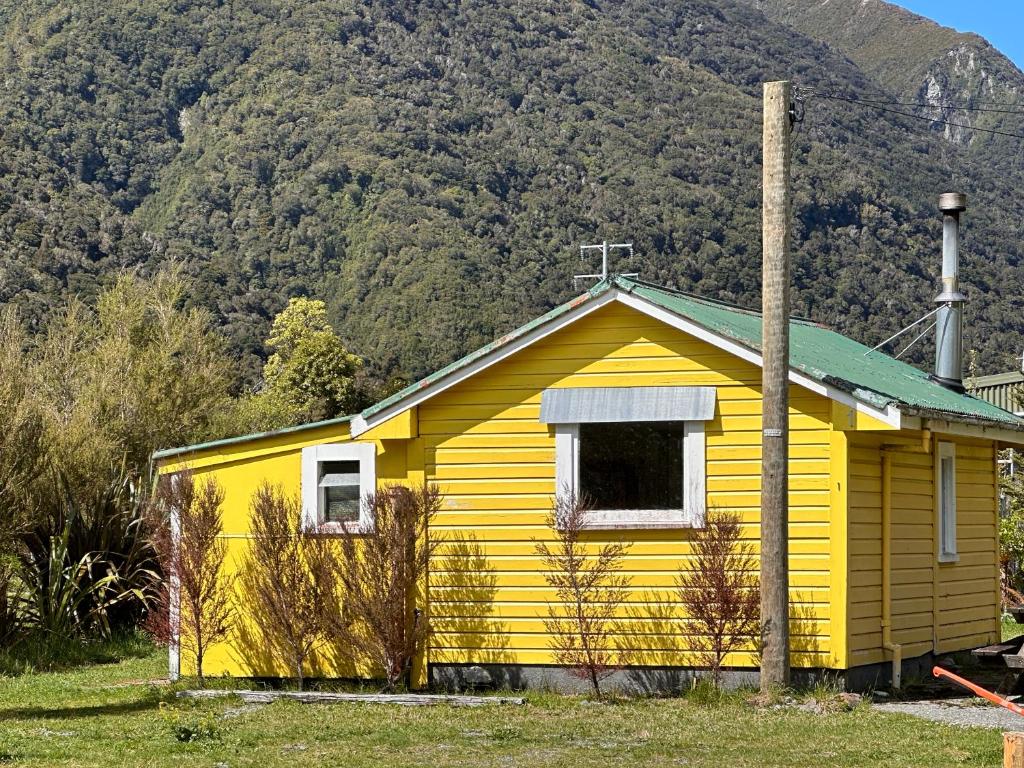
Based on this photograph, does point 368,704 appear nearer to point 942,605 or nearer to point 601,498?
point 601,498

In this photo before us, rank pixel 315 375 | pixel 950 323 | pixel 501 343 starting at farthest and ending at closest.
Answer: pixel 315 375, pixel 950 323, pixel 501 343

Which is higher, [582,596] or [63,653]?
[582,596]

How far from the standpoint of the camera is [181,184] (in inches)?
3469

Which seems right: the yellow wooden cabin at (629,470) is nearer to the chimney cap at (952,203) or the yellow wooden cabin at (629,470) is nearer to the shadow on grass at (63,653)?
the shadow on grass at (63,653)

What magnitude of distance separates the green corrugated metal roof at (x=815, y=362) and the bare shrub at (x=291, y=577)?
1.27 m

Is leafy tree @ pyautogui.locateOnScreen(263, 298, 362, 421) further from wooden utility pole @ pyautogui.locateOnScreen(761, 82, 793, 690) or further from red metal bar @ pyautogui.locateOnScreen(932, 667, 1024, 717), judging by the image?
red metal bar @ pyautogui.locateOnScreen(932, 667, 1024, 717)

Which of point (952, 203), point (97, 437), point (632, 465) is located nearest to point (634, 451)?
point (632, 465)

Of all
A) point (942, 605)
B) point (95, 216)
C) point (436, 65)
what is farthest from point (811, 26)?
Answer: point (942, 605)

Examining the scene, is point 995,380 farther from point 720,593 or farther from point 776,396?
point 776,396

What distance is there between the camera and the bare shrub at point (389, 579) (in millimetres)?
14125

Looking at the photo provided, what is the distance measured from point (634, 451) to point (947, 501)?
4.43 metres

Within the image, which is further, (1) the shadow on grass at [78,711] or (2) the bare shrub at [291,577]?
(2) the bare shrub at [291,577]

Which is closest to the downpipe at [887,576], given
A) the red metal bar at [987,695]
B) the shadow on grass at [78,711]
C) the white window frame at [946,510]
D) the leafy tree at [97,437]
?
the white window frame at [946,510]

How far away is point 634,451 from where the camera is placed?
1420 cm
